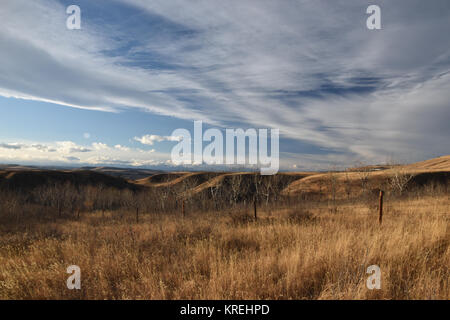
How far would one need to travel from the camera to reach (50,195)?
138ft

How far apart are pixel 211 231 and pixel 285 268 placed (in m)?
4.65

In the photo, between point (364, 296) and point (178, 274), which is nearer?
point (364, 296)

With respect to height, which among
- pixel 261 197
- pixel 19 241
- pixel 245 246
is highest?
pixel 245 246

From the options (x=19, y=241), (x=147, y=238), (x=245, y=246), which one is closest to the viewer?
(x=245, y=246)

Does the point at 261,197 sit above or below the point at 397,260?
below

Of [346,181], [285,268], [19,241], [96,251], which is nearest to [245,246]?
[285,268]
